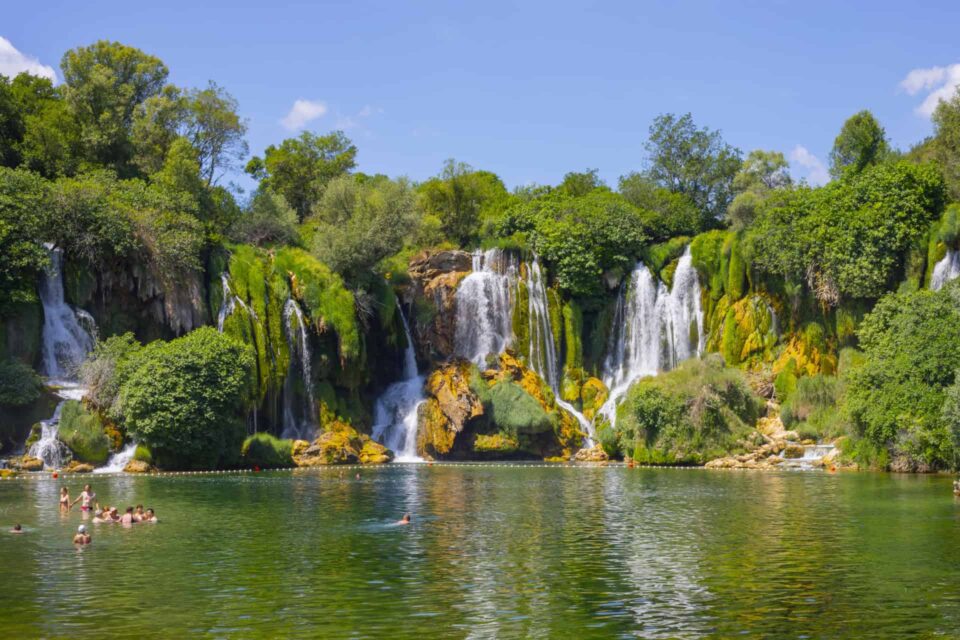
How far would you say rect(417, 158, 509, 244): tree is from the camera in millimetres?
89438

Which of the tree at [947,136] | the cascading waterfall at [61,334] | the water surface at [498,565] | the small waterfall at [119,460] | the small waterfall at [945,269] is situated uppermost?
the tree at [947,136]

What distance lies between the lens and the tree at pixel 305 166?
310 feet

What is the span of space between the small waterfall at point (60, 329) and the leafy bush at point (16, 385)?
398 cm

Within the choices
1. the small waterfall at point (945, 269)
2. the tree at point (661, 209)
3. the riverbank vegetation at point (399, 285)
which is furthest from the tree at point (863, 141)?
the small waterfall at point (945, 269)

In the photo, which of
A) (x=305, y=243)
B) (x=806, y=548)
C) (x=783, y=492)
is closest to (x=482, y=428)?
(x=305, y=243)

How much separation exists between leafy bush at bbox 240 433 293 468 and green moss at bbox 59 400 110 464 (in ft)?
26.2

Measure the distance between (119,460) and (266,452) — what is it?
8256 mm

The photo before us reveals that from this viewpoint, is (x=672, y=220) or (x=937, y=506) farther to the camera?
(x=672, y=220)

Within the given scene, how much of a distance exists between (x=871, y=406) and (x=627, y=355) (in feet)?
96.7

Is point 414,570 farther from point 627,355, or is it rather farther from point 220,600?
point 627,355

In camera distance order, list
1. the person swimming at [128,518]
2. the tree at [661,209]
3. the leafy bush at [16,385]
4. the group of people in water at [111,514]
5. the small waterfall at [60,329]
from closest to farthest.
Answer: the person swimming at [128,518] < the group of people in water at [111,514] < the leafy bush at [16,385] < the small waterfall at [60,329] < the tree at [661,209]

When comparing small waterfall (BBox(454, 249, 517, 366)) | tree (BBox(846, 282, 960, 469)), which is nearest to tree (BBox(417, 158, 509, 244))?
small waterfall (BBox(454, 249, 517, 366))

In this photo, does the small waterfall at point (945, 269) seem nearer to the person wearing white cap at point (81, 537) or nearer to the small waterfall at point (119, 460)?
the small waterfall at point (119, 460)

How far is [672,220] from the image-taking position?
289 feet
